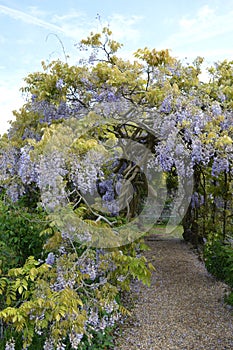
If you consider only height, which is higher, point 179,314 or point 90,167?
point 90,167

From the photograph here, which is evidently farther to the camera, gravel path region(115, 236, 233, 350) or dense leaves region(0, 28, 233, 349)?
gravel path region(115, 236, 233, 350)

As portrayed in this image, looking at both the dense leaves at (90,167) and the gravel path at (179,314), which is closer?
the dense leaves at (90,167)

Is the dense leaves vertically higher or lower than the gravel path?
higher

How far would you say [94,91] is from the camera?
4.96 metres

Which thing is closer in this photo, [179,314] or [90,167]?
[90,167]

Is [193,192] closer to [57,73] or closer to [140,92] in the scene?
[140,92]

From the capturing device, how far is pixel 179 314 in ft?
14.8

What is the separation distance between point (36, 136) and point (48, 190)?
2058mm

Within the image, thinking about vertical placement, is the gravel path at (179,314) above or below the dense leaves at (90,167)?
below

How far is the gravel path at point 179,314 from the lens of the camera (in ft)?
12.4

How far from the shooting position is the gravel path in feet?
12.4

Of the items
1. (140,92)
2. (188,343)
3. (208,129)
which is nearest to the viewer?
(188,343)

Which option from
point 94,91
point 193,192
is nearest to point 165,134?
point 94,91

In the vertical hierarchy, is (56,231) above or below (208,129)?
below
